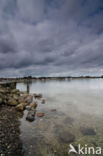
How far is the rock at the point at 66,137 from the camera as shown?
5.69m

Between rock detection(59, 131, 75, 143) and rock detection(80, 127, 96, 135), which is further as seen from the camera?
rock detection(80, 127, 96, 135)

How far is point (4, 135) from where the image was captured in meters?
5.47

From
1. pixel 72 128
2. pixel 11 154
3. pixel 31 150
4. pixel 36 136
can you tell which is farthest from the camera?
pixel 72 128

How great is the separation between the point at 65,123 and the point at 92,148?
10.3 feet

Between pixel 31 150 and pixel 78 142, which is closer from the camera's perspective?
pixel 31 150

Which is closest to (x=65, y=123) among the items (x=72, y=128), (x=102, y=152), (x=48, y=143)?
(x=72, y=128)

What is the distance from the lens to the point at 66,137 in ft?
19.6

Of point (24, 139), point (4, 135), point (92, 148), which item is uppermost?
point (4, 135)

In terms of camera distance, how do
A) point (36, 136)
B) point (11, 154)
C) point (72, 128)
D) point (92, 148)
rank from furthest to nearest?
1. point (72, 128)
2. point (36, 136)
3. point (92, 148)
4. point (11, 154)

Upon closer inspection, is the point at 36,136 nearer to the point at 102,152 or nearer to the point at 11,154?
the point at 11,154

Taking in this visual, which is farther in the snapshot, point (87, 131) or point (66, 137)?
point (87, 131)

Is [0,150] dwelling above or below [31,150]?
above

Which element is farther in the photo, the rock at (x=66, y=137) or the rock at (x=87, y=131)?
the rock at (x=87, y=131)

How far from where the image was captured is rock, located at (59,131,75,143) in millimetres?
5690
